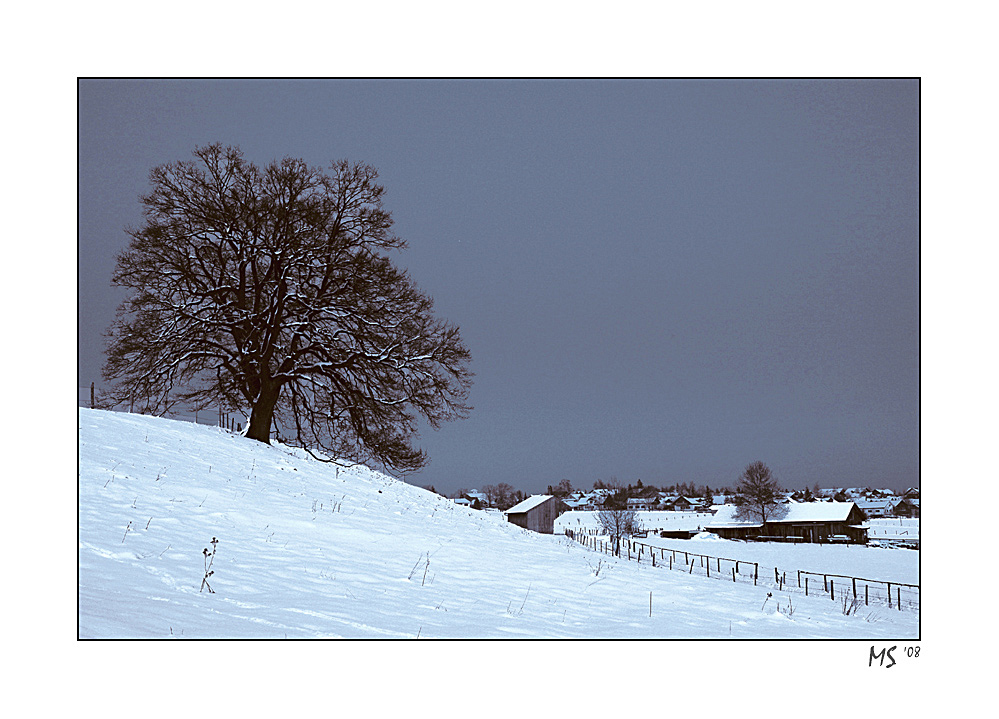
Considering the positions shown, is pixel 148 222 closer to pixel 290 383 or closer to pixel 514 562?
pixel 290 383

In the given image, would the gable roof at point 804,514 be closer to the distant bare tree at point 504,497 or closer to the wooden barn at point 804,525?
the wooden barn at point 804,525

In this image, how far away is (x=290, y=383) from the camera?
1634 centimetres

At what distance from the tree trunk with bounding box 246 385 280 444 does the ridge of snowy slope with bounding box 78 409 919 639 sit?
145 inches

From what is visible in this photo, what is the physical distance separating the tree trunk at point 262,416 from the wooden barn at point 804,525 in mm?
11897

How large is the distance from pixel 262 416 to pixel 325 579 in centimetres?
899

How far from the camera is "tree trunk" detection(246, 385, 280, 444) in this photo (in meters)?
16.7

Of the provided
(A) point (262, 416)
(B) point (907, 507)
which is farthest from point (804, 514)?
(A) point (262, 416)

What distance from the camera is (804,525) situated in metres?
38.3

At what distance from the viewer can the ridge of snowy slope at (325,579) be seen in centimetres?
744

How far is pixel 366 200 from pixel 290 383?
498cm

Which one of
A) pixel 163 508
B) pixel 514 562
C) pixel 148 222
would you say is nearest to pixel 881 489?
pixel 514 562

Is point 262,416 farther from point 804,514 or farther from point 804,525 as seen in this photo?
point 804,525

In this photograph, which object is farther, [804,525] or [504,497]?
[804,525]
